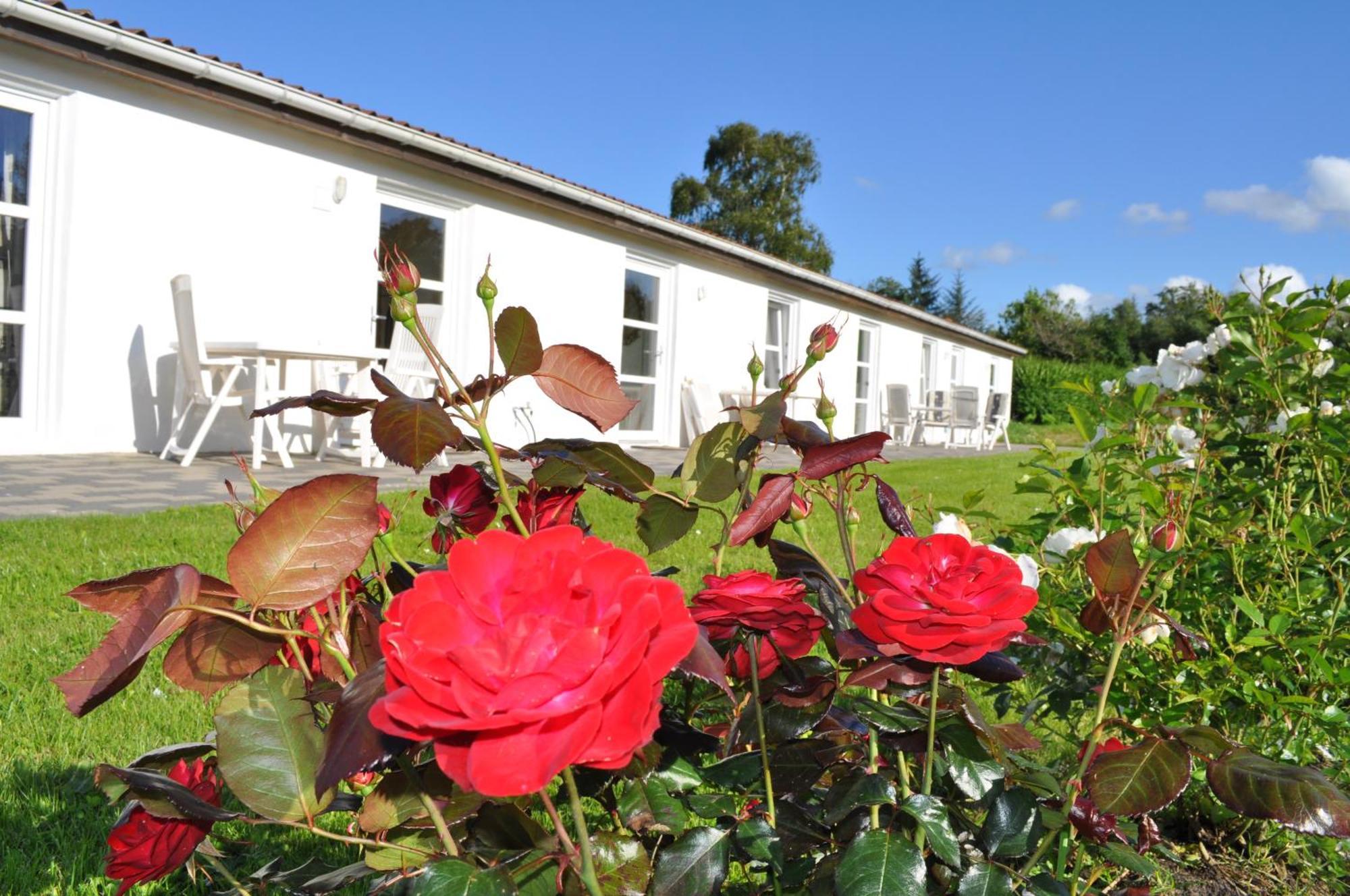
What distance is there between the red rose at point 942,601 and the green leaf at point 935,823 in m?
0.12

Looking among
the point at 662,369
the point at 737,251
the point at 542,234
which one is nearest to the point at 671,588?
the point at 542,234

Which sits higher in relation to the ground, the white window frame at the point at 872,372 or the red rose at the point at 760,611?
the white window frame at the point at 872,372

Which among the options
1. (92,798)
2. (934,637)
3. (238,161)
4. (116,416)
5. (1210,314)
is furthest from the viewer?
(238,161)

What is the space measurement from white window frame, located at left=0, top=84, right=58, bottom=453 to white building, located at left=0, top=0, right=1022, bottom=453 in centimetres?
1

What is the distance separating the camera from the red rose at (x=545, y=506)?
2.81ft

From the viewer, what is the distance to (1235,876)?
5.73ft

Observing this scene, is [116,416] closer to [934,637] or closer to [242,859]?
[242,859]

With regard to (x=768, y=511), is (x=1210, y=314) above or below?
above

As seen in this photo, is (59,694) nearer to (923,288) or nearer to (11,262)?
(11,262)

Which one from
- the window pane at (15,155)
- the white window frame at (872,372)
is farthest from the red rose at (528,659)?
the white window frame at (872,372)

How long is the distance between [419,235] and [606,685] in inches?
345

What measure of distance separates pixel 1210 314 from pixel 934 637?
1.71 metres

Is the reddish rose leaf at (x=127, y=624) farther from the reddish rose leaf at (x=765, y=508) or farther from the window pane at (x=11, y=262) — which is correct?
the window pane at (x=11, y=262)

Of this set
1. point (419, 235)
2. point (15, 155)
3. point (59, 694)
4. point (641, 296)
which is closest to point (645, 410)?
point (641, 296)
